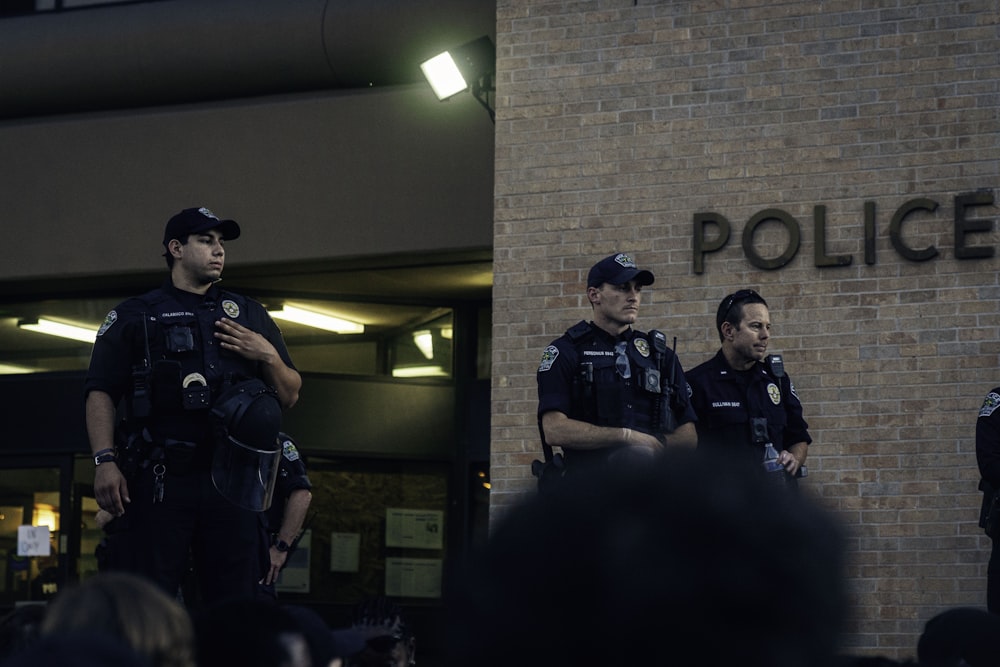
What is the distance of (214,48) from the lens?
12.1 meters

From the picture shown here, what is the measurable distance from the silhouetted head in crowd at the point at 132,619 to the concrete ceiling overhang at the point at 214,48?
9.39 metres

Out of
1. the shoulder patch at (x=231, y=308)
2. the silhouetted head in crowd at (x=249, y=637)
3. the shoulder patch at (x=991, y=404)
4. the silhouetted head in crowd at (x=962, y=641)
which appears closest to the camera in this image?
the silhouetted head in crowd at (x=249, y=637)

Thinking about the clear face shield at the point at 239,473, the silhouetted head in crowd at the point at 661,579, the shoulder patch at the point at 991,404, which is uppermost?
the shoulder patch at the point at 991,404

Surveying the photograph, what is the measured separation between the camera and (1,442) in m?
13.1

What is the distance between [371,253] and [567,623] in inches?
406

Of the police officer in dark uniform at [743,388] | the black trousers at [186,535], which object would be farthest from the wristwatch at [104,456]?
the police officer in dark uniform at [743,388]

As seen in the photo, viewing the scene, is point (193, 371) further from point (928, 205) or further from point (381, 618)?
point (928, 205)

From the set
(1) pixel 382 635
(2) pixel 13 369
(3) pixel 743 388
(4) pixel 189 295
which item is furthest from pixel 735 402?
(2) pixel 13 369

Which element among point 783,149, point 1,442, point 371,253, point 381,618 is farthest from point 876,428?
point 1,442

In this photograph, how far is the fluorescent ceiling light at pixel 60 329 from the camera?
1318 cm

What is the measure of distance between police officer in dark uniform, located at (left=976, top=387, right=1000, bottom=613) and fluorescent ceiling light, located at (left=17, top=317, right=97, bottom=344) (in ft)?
26.7

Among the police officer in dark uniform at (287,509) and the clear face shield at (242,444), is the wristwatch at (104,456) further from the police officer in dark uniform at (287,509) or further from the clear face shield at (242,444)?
the police officer in dark uniform at (287,509)

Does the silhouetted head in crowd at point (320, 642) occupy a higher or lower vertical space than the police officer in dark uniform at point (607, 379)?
lower

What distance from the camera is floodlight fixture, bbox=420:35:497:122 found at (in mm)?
10586
